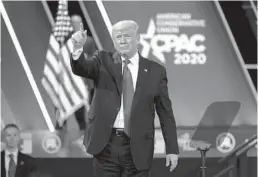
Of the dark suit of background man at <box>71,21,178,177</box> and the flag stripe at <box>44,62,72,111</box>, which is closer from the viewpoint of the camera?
the dark suit of background man at <box>71,21,178,177</box>

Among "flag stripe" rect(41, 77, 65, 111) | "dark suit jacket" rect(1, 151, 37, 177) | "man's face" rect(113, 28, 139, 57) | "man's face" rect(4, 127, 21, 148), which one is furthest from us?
"flag stripe" rect(41, 77, 65, 111)

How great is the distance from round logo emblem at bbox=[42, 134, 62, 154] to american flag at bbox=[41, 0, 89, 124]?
191 millimetres

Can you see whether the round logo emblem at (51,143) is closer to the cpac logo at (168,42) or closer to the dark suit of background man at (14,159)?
the dark suit of background man at (14,159)

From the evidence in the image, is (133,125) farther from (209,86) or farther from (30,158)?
(209,86)

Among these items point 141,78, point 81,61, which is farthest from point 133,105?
point 81,61

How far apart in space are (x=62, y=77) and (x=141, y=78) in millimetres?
3123

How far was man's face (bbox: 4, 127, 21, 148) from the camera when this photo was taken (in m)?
6.33

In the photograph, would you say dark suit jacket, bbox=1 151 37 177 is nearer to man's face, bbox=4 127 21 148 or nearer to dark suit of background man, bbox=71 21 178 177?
man's face, bbox=4 127 21 148

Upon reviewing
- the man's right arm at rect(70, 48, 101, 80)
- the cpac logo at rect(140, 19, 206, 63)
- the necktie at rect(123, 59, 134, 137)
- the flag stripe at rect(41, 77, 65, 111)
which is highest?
the cpac logo at rect(140, 19, 206, 63)

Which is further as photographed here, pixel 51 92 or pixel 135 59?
pixel 51 92

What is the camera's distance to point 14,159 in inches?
248

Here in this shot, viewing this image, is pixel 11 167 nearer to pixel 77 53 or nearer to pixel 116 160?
pixel 116 160

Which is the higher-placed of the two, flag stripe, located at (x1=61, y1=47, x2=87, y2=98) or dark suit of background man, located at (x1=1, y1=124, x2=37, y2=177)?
flag stripe, located at (x1=61, y1=47, x2=87, y2=98)

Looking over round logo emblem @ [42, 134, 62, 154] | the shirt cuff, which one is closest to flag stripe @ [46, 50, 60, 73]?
round logo emblem @ [42, 134, 62, 154]
